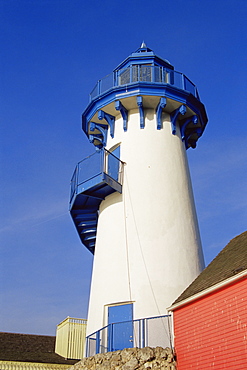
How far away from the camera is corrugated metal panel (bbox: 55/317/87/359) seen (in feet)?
74.1

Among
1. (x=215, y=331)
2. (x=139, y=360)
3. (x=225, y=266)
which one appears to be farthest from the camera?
(x=139, y=360)

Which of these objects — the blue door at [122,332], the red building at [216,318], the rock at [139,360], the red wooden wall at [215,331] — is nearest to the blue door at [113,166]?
the blue door at [122,332]

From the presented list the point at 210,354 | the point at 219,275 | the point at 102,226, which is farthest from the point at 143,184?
the point at 210,354

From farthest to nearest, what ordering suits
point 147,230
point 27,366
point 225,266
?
point 27,366 < point 147,230 < point 225,266

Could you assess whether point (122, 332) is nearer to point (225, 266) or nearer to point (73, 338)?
point (225, 266)

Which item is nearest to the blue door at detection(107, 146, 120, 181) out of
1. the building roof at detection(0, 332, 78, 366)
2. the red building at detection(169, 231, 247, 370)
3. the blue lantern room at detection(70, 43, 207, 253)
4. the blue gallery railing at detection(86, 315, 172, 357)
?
the blue lantern room at detection(70, 43, 207, 253)

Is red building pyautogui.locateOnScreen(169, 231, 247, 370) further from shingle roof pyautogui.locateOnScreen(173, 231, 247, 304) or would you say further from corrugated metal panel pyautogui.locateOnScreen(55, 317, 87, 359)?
corrugated metal panel pyautogui.locateOnScreen(55, 317, 87, 359)

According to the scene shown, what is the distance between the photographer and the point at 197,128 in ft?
75.7

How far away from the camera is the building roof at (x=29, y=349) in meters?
21.6

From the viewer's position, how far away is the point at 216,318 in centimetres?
1308

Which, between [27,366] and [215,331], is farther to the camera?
[27,366]

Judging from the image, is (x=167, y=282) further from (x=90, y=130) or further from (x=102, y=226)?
(x=90, y=130)

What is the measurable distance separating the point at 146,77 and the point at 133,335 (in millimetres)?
11542

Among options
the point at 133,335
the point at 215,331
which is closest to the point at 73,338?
the point at 133,335
